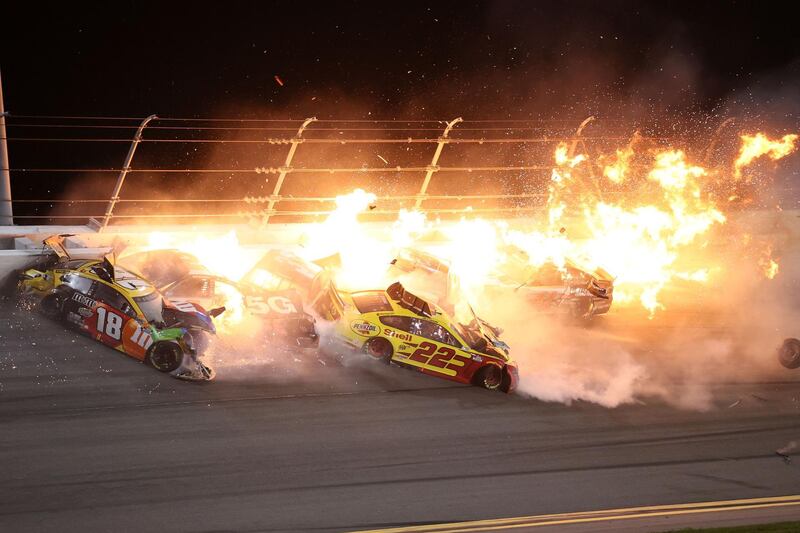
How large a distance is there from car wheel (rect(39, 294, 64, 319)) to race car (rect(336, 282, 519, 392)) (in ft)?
13.9

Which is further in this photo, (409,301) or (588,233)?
(588,233)

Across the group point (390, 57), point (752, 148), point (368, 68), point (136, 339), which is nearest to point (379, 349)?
point (136, 339)

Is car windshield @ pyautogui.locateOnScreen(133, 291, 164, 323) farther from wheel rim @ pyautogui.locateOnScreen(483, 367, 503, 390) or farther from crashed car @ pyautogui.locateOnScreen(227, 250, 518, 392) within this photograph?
wheel rim @ pyautogui.locateOnScreen(483, 367, 503, 390)

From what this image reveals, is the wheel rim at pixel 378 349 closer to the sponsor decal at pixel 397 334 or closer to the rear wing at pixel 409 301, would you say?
the sponsor decal at pixel 397 334

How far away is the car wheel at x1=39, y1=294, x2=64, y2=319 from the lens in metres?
14.4

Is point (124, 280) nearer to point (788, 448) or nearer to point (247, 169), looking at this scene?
point (247, 169)

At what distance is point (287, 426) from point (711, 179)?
13.6m

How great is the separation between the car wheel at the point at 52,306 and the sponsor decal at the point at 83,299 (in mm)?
293

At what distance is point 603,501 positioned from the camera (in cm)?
1194

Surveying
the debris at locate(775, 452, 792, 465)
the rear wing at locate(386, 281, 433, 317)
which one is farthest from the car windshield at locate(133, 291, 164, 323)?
the debris at locate(775, 452, 792, 465)

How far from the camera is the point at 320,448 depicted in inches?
481

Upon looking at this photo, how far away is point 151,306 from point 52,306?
1.69m

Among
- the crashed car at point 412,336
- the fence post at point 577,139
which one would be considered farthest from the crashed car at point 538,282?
the fence post at point 577,139

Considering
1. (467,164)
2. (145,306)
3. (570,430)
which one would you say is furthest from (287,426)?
(467,164)
